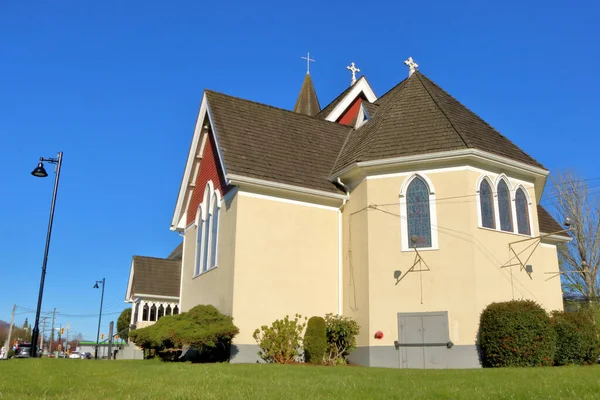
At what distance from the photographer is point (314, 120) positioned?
2273 cm

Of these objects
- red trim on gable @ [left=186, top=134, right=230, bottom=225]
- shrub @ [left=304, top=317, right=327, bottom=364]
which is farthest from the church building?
shrub @ [left=304, top=317, right=327, bottom=364]

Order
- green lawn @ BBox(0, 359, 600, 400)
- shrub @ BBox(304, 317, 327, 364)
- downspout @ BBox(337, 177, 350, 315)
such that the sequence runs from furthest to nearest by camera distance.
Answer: downspout @ BBox(337, 177, 350, 315), shrub @ BBox(304, 317, 327, 364), green lawn @ BBox(0, 359, 600, 400)

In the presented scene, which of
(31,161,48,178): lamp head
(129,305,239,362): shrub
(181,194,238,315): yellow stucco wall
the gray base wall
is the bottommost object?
the gray base wall

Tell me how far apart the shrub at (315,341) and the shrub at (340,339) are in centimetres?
33

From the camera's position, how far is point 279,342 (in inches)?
645

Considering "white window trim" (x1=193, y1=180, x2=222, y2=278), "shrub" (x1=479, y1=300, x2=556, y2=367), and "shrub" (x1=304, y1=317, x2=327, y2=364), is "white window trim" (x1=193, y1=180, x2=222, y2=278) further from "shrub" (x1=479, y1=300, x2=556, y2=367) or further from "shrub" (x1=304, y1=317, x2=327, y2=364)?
"shrub" (x1=479, y1=300, x2=556, y2=367)

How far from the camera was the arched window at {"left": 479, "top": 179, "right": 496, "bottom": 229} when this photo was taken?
16.8m

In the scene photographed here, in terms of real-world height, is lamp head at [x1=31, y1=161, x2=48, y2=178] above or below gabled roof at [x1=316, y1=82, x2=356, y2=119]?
below

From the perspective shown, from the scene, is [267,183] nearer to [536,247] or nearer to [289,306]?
[289,306]

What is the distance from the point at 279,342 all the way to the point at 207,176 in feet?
26.7

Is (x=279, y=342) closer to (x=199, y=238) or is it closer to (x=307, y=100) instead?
(x=199, y=238)

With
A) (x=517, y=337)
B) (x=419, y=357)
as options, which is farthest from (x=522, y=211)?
(x=419, y=357)

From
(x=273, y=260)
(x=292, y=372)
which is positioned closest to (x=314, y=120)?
(x=273, y=260)

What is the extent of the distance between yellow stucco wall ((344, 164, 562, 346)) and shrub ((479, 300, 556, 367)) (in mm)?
728
